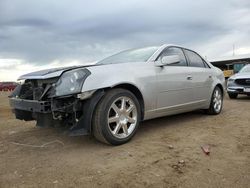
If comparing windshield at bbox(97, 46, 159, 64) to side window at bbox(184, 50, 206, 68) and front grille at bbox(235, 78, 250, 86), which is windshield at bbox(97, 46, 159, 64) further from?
front grille at bbox(235, 78, 250, 86)

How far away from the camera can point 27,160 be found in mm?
4031

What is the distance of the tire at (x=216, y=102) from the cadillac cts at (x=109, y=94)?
1.09 metres

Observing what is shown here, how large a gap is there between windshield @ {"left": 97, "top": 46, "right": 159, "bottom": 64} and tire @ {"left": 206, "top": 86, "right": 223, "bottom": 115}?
81.1 inches

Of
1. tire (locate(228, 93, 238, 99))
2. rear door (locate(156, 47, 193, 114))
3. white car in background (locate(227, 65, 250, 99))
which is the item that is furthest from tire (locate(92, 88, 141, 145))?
tire (locate(228, 93, 238, 99))

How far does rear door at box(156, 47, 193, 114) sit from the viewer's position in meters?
5.27

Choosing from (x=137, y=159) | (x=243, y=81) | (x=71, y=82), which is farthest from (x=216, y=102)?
(x=243, y=81)

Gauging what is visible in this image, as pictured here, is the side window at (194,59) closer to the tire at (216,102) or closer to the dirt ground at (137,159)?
the tire at (216,102)

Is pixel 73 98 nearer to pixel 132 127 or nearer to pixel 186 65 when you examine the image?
pixel 132 127

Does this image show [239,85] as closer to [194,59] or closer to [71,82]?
[194,59]

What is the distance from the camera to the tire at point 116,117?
13.9ft

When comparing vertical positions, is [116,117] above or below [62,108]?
below

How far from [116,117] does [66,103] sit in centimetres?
71

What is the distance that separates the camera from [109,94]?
14.4 ft

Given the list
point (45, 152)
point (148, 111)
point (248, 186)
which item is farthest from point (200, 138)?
point (45, 152)
